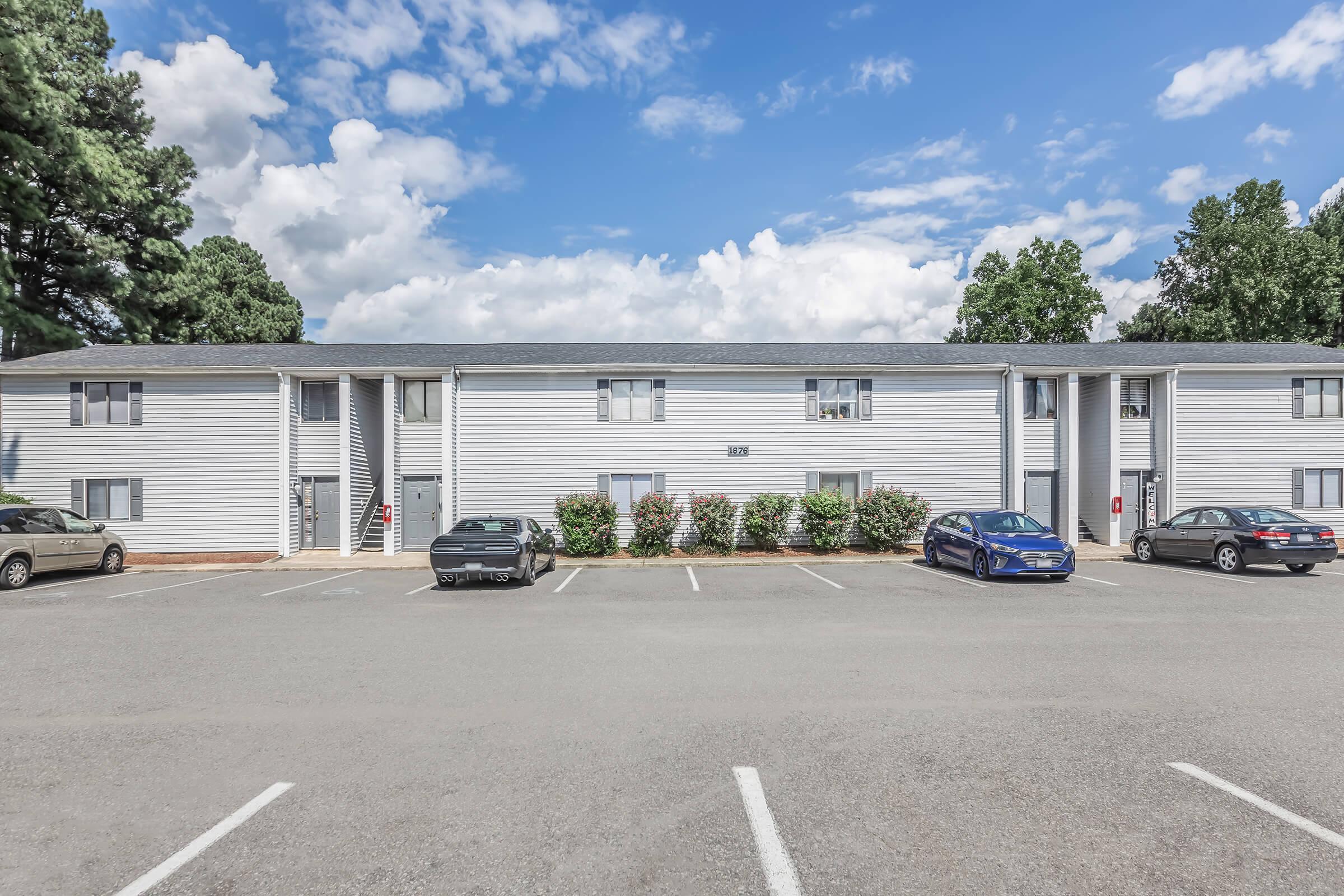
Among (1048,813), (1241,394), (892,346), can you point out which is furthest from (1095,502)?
(1048,813)

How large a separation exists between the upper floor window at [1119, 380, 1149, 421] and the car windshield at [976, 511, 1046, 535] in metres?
9.35

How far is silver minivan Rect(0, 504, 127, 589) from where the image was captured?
13586mm

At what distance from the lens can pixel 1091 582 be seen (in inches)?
547

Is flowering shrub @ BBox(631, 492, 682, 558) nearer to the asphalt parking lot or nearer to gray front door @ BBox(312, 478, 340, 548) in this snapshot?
gray front door @ BBox(312, 478, 340, 548)

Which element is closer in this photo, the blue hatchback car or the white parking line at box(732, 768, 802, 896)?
the white parking line at box(732, 768, 802, 896)

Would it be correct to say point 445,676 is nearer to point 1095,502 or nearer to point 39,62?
point 1095,502

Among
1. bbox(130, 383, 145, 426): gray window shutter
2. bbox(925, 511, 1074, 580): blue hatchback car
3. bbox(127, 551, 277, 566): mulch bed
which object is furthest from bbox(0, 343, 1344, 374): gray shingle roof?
bbox(925, 511, 1074, 580): blue hatchback car

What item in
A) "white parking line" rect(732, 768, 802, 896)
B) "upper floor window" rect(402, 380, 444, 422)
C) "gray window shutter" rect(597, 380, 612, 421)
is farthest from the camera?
"upper floor window" rect(402, 380, 444, 422)

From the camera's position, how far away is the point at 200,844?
3648mm

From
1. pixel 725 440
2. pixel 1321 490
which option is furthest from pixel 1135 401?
pixel 725 440

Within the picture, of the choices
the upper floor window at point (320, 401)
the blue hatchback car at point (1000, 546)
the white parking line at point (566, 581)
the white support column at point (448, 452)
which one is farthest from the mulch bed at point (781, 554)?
the upper floor window at point (320, 401)

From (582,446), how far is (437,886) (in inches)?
702

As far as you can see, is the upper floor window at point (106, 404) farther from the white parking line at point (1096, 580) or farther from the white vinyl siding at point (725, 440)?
the white parking line at point (1096, 580)

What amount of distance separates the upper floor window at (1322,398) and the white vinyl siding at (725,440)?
979cm
